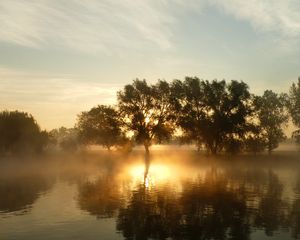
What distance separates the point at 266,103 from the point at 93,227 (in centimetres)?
10834

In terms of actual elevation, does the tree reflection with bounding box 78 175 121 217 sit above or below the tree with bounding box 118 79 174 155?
below

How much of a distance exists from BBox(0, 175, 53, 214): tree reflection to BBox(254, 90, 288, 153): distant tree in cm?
7886

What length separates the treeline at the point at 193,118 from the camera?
346ft

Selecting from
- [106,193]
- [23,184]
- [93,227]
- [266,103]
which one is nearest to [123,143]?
[266,103]

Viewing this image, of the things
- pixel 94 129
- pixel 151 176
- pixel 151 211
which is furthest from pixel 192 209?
pixel 94 129

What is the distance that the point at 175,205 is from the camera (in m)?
36.1

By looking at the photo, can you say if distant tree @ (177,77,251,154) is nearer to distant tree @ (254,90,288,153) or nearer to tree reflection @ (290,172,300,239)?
distant tree @ (254,90,288,153)

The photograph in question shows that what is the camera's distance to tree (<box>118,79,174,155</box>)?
113000 mm

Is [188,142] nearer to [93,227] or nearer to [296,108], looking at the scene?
[296,108]

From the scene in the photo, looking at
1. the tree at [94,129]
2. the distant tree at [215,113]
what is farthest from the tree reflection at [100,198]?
the tree at [94,129]

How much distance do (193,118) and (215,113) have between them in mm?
6563

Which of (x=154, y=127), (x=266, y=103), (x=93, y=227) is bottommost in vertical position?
(x=93, y=227)

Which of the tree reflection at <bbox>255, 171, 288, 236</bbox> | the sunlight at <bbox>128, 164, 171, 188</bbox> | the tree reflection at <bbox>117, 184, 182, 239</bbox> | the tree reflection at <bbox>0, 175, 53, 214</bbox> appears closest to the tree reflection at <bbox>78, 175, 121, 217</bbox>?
the tree reflection at <bbox>117, 184, 182, 239</bbox>

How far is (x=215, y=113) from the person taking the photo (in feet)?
350
